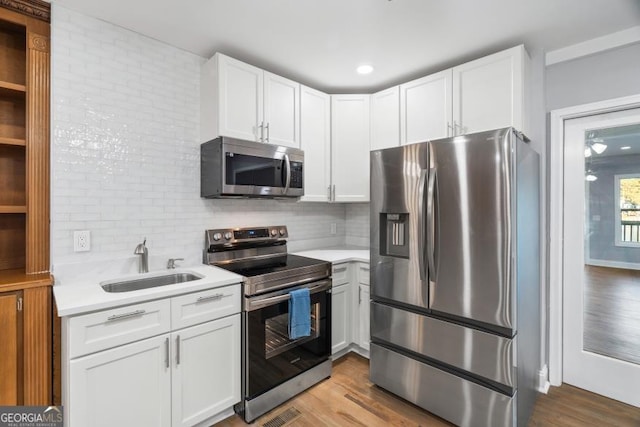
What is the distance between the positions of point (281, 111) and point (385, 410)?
245 cm

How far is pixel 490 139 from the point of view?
1842 mm

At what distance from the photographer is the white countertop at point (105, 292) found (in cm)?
152

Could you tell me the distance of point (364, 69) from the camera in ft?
8.98

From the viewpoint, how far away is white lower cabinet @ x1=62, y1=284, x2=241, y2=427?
1.51m

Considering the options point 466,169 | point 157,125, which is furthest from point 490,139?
point 157,125

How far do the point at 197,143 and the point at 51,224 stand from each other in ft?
3.59

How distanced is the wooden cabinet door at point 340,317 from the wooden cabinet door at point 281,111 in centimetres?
137

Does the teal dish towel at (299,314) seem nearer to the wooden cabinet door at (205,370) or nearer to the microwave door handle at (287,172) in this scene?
the wooden cabinet door at (205,370)

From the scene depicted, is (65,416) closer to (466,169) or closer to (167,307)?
(167,307)

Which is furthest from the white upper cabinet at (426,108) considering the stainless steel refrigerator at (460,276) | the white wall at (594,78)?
the white wall at (594,78)

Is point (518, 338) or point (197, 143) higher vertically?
point (197, 143)

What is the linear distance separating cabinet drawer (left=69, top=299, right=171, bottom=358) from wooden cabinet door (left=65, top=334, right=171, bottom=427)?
0.04 m

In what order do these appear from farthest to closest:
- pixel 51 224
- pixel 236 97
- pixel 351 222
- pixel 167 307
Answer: pixel 351 222, pixel 236 97, pixel 51 224, pixel 167 307

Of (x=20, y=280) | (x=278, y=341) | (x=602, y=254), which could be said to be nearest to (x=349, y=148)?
(x=278, y=341)
